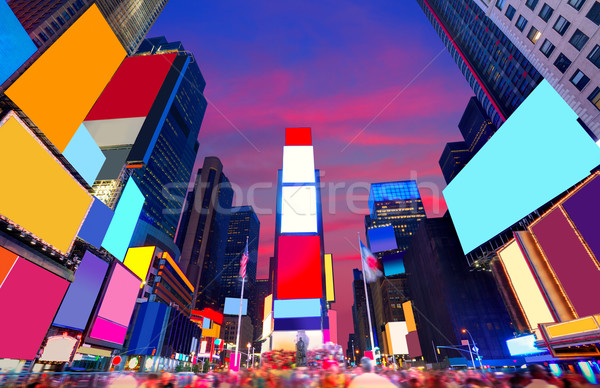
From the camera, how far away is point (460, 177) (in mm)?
45094

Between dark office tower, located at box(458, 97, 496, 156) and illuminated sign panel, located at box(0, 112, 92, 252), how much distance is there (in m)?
146

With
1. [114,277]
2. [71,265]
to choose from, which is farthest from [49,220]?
[114,277]

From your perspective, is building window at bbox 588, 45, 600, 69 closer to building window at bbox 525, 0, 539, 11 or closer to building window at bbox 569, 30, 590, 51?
building window at bbox 569, 30, 590, 51

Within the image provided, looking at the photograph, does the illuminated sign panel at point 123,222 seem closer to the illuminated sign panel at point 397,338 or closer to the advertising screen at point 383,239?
the advertising screen at point 383,239

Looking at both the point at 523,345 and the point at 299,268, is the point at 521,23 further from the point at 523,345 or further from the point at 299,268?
the point at 523,345

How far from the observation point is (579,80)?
1233 inches

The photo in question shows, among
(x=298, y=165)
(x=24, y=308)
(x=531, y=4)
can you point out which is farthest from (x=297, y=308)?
(x=531, y=4)

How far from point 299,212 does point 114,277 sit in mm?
31658

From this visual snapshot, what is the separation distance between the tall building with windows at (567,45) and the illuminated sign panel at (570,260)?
10.5m

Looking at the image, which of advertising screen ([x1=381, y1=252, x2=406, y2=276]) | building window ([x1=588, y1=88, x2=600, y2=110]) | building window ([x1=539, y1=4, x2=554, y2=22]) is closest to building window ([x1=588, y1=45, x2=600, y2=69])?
building window ([x1=588, y1=88, x2=600, y2=110])

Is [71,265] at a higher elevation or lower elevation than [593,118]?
lower

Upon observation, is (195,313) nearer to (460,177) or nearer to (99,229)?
(99,229)

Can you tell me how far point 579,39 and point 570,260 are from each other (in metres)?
25.3

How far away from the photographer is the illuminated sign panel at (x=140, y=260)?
203ft
